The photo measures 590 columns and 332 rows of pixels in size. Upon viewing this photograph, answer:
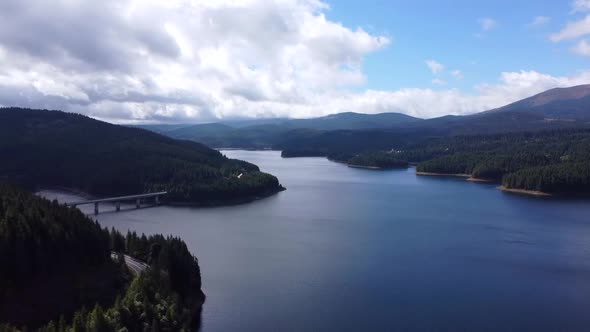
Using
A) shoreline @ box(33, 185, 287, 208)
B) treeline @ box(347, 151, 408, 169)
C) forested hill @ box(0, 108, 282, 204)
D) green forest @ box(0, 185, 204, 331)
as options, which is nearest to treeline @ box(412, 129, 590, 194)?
treeline @ box(347, 151, 408, 169)

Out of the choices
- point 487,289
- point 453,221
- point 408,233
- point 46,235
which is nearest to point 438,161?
point 453,221

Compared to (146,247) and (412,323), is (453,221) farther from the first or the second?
(146,247)

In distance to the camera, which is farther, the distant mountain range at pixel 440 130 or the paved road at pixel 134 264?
the distant mountain range at pixel 440 130

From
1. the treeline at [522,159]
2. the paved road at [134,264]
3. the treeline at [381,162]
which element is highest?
the treeline at [522,159]

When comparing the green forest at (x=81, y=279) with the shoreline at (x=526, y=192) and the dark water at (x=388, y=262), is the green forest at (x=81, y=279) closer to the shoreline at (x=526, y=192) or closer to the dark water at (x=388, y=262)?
the dark water at (x=388, y=262)

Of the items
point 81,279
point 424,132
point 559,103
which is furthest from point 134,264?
point 559,103

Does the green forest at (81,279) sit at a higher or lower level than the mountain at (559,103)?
lower

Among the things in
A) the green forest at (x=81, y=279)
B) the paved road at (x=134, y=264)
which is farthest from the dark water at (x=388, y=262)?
the paved road at (x=134, y=264)
